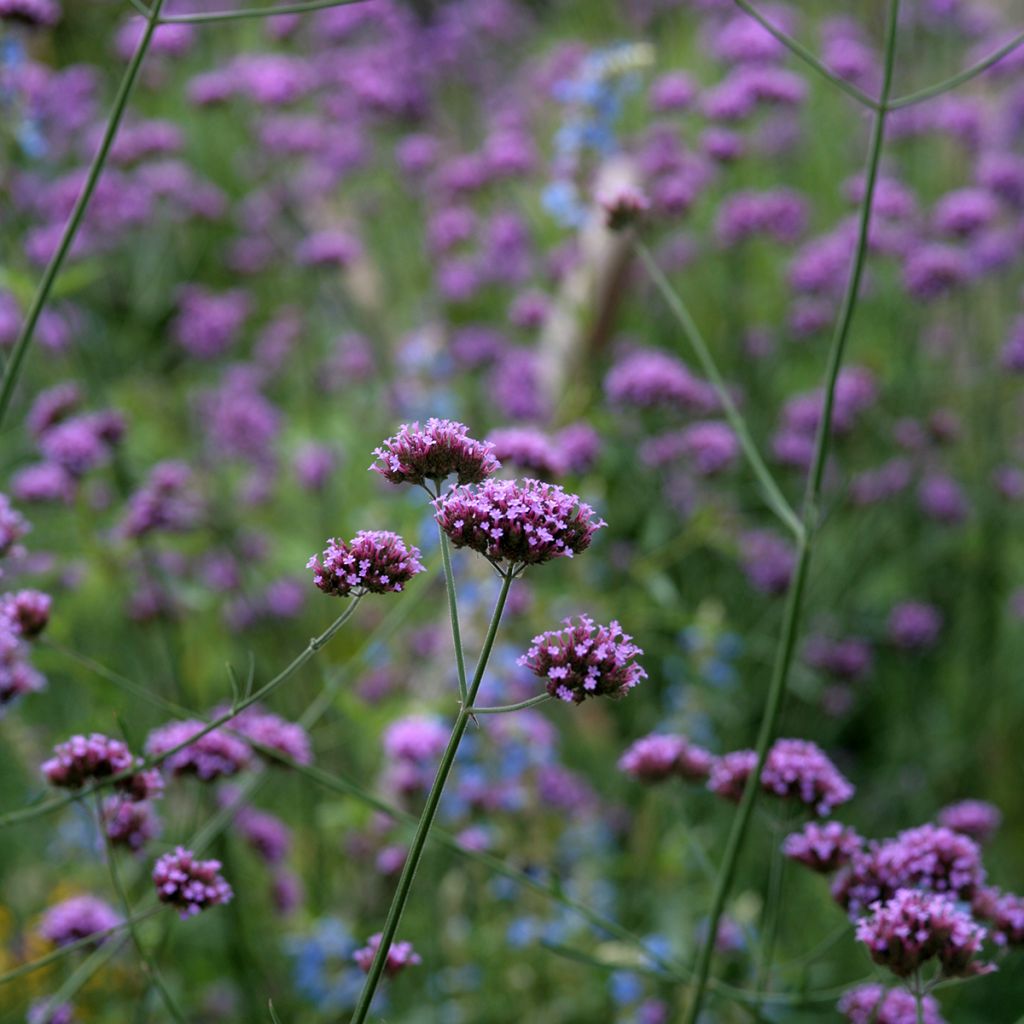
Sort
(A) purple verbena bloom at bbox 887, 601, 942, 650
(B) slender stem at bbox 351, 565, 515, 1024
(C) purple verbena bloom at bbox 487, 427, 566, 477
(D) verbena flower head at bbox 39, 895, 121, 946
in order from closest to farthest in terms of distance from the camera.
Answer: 1. (B) slender stem at bbox 351, 565, 515, 1024
2. (D) verbena flower head at bbox 39, 895, 121, 946
3. (C) purple verbena bloom at bbox 487, 427, 566, 477
4. (A) purple verbena bloom at bbox 887, 601, 942, 650

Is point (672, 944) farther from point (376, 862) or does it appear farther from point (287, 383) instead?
point (287, 383)

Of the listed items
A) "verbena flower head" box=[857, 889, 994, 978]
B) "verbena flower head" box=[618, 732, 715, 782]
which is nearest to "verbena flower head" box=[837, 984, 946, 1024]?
"verbena flower head" box=[857, 889, 994, 978]

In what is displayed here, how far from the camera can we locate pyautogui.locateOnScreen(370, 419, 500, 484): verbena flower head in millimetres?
1374

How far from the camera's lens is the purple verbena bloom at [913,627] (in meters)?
3.83

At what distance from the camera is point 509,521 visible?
1.28 m

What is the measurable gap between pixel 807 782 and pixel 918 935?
1.29ft

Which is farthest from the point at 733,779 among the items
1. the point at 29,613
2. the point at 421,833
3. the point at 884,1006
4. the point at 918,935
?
the point at 29,613

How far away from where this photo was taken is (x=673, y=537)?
11.9 feet

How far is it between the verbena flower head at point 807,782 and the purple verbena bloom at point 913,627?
209cm

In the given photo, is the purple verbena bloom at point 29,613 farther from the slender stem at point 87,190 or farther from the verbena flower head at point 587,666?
the verbena flower head at point 587,666

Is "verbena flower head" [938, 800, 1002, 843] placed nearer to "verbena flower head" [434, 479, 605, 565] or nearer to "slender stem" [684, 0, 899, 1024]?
"slender stem" [684, 0, 899, 1024]

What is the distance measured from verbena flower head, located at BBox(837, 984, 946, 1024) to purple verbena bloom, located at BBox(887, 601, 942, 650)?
83.0 inches

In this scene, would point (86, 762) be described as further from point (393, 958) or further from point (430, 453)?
point (430, 453)

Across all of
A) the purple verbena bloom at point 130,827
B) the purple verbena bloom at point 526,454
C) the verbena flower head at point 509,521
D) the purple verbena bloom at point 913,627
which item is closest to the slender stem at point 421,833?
the verbena flower head at point 509,521
